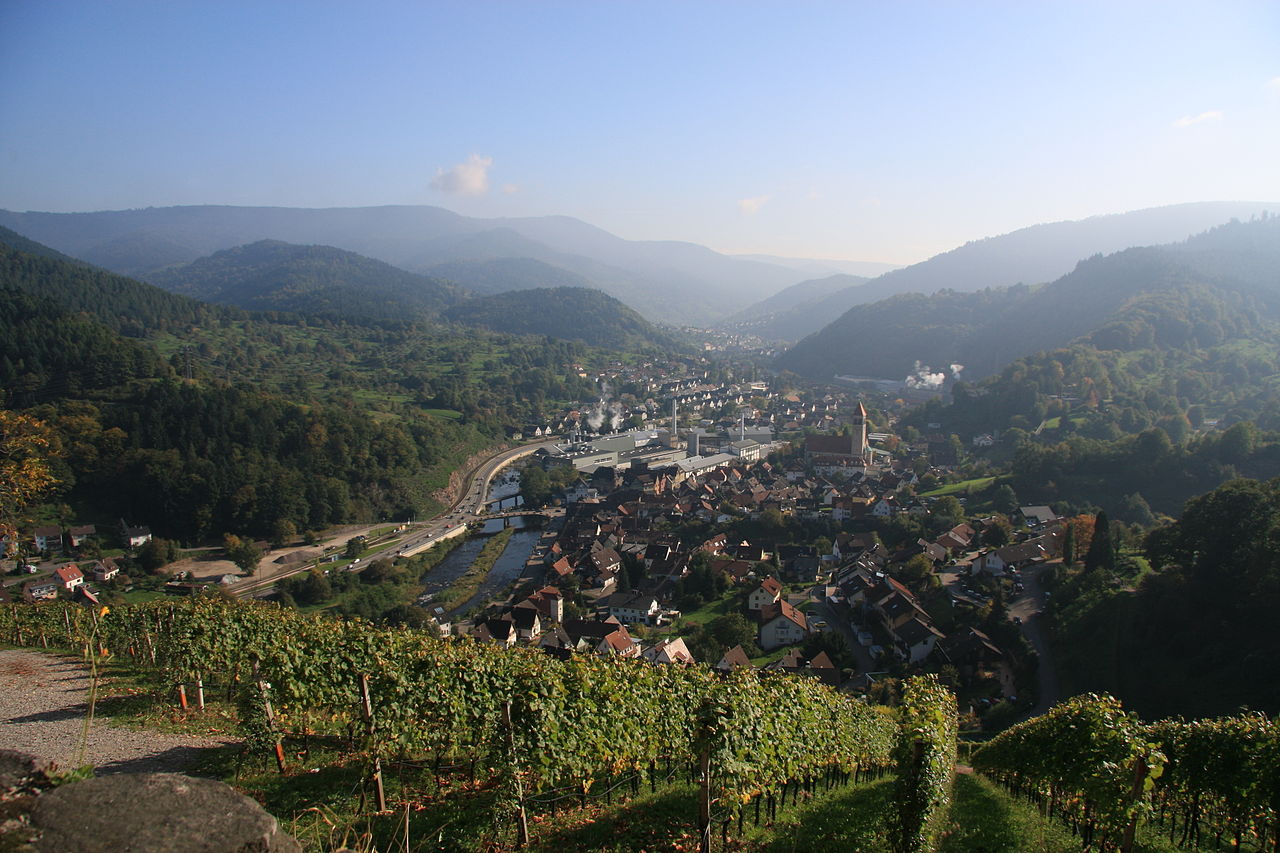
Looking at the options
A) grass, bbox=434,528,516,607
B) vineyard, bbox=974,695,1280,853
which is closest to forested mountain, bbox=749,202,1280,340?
grass, bbox=434,528,516,607

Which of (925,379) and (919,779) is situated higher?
(919,779)

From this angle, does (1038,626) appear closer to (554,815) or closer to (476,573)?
(554,815)

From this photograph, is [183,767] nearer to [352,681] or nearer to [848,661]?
[352,681]

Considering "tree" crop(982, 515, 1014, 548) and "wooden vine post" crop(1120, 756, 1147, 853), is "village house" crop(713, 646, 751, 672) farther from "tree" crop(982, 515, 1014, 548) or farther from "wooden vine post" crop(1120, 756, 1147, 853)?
"tree" crop(982, 515, 1014, 548)

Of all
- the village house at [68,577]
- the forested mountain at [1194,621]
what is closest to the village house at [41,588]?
the village house at [68,577]

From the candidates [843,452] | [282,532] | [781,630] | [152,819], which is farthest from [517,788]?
[843,452]

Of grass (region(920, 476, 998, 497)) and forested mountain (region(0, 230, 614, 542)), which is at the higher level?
forested mountain (region(0, 230, 614, 542))

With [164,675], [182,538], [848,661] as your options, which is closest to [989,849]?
[164,675]
